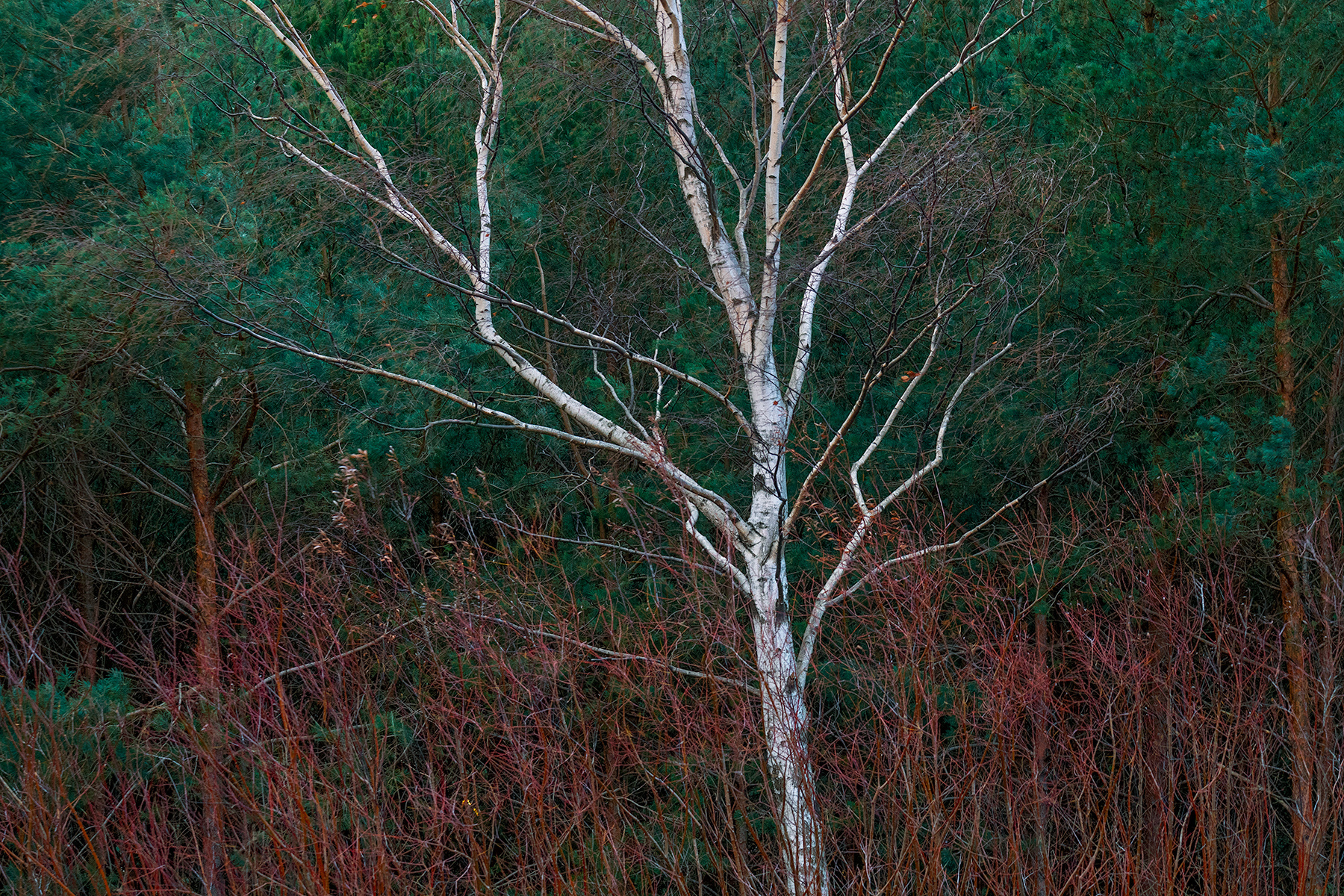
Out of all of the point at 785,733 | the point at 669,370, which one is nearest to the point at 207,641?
the point at 669,370

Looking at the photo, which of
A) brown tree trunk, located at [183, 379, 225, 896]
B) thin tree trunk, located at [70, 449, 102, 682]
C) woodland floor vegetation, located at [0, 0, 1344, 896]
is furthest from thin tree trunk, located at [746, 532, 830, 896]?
thin tree trunk, located at [70, 449, 102, 682]

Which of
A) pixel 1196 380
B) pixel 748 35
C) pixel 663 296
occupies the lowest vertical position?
pixel 1196 380

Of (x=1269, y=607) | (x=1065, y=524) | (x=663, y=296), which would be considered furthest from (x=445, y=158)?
(x=1269, y=607)

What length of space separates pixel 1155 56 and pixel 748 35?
3.45 m

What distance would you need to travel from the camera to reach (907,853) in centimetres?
424

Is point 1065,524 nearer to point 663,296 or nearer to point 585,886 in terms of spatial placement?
point 663,296

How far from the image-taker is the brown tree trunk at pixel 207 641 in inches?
199

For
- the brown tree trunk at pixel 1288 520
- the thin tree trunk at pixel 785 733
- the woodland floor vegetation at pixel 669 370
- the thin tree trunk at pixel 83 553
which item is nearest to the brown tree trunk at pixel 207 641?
the woodland floor vegetation at pixel 669 370

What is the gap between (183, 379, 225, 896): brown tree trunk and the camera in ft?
16.6

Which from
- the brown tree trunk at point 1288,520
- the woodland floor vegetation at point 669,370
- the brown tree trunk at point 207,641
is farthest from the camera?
the brown tree trunk at point 1288,520

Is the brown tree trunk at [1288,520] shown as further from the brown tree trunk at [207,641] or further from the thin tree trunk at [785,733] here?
the brown tree trunk at [207,641]

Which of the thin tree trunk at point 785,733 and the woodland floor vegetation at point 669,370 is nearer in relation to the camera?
the thin tree trunk at point 785,733

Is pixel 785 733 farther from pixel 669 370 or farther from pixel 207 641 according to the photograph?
pixel 207 641

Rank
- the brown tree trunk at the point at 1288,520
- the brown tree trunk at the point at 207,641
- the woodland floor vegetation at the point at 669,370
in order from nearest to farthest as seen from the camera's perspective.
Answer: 1. the brown tree trunk at the point at 207,641
2. the woodland floor vegetation at the point at 669,370
3. the brown tree trunk at the point at 1288,520
